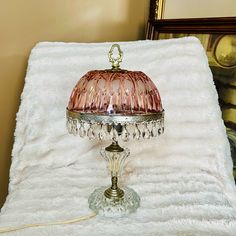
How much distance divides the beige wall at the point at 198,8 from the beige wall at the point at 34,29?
184 millimetres

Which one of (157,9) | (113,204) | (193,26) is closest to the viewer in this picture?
(113,204)

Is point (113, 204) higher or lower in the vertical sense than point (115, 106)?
lower

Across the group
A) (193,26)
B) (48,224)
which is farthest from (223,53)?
(48,224)

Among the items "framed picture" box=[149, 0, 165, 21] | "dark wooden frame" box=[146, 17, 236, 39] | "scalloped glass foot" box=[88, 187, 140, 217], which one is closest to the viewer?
"scalloped glass foot" box=[88, 187, 140, 217]

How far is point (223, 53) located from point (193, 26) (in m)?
0.17

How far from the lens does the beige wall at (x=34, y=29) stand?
1137 mm

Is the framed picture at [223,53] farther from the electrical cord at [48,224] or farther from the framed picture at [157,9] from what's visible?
the electrical cord at [48,224]

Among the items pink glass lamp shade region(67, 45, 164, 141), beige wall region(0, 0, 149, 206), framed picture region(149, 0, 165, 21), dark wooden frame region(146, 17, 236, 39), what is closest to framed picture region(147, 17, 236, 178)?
dark wooden frame region(146, 17, 236, 39)

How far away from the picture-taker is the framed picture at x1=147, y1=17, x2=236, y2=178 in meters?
1.12

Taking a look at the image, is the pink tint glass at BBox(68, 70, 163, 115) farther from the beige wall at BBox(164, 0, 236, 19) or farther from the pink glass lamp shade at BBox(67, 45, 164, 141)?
the beige wall at BBox(164, 0, 236, 19)

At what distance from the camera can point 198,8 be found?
1243 millimetres

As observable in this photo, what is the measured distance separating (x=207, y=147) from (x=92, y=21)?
27.2 inches

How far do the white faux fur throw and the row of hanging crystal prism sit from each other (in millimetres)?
220

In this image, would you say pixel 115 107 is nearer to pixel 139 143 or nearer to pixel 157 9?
pixel 139 143
